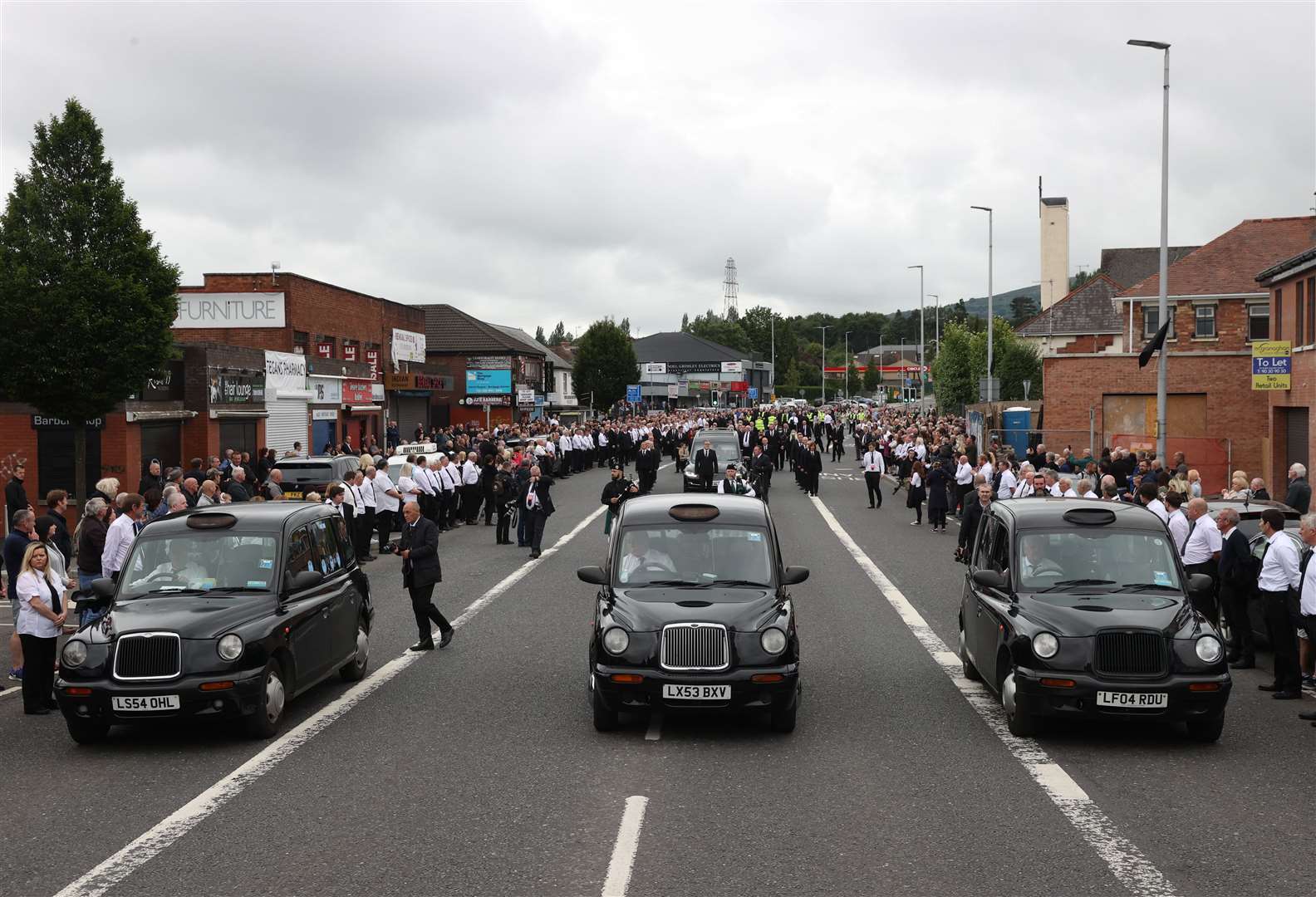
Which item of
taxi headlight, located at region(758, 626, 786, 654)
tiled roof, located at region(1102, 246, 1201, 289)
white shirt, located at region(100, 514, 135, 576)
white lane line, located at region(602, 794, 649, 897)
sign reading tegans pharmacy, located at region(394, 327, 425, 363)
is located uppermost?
tiled roof, located at region(1102, 246, 1201, 289)

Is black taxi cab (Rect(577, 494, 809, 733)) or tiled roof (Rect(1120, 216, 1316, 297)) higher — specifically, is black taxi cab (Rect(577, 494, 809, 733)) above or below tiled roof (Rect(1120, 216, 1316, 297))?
below

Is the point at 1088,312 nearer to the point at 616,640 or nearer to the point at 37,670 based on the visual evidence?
the point at 616,640

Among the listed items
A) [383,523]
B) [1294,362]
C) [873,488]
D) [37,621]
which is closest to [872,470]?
[873,488]

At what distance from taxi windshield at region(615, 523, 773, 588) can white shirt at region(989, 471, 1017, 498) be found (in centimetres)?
1376

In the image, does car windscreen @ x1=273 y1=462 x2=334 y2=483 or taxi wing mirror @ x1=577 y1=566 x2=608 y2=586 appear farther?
car windscreen @ x1=273 y1=462 x2=334 y2=483

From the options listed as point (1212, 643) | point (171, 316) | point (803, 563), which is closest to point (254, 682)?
point (1212, 643)

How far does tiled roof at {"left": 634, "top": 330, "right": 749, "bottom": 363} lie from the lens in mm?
146250

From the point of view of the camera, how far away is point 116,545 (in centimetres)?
1302

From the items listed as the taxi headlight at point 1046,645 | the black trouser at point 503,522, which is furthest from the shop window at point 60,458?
the taxi headlight at point 1046,645

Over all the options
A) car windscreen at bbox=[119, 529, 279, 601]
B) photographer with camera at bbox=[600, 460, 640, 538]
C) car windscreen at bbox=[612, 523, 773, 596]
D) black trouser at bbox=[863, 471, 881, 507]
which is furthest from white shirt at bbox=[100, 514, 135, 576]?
black trouser at bbox=[863, 471, 881, 507]

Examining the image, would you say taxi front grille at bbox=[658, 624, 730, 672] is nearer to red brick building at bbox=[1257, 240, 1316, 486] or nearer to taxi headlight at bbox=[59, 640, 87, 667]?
taxi headlight at bbox=[59, 640, 87, 667]

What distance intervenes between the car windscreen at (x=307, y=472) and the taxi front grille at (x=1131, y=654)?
683 inches

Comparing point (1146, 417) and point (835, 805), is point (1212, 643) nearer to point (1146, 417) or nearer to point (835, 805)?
point (835, 805)

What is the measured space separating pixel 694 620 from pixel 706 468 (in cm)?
2180
